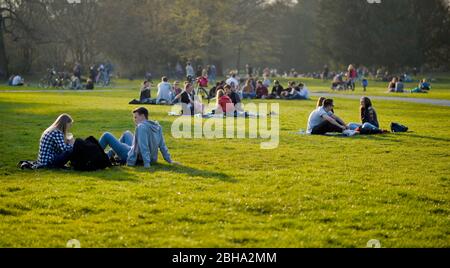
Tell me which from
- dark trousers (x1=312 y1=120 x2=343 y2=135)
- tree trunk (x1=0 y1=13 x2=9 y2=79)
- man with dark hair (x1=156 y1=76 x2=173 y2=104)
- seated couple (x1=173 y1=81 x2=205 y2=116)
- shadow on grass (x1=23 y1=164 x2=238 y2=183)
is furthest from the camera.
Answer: tree trunk (x1=0 y1=13 x2=9 y2=79)

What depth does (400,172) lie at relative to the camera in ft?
38.3

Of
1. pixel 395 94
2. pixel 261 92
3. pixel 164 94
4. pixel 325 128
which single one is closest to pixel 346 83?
pixel 395 94

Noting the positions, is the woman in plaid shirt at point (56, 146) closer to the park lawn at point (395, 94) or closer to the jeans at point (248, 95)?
the jeans at point (248, 95)

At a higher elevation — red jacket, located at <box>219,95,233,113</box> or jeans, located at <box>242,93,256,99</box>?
red jacket, located at <box>219,95,233,113</box>

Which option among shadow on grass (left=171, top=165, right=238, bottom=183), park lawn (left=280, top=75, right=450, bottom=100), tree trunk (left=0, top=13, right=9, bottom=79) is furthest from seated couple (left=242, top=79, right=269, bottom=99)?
tree trunk (left=0, top=13, right=9, bottom=79)

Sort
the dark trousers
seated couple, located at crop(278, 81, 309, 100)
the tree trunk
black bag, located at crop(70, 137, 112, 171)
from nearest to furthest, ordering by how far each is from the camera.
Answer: black bag, located at crop(70, 137, 112, 171) → the dark trousers → seated couple, located at crop(278, 81, 309, 100) → the tree trunk

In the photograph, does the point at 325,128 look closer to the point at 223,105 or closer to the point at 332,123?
the point at 332,123

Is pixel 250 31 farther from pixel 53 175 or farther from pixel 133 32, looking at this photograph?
pixel 53 175

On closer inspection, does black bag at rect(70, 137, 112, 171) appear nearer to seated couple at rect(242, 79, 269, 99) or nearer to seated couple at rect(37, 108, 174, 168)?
seated couple at rect(37, 108, 174, 168)

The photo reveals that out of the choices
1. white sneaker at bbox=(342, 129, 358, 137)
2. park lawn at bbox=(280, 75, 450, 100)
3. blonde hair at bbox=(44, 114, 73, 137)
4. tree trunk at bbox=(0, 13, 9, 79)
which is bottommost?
park lawn at bbox=(280, 75, 450, 100)

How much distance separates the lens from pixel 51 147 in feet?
38.7

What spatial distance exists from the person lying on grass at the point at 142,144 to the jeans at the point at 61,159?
980mm

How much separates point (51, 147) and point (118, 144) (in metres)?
1.33

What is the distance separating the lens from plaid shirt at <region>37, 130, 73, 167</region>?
11.7 meters
